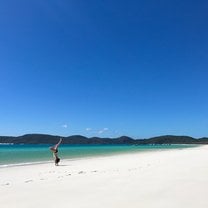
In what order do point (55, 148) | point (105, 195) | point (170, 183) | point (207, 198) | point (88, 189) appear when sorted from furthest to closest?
1. point (55, 148)
2. point (170, 183)
3. point (88, 189)
4. point (105, 195)
5. point (207, 198)

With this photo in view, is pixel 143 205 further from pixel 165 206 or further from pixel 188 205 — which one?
pixel 188 205

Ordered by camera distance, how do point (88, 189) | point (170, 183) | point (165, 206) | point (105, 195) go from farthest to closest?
1. point (170, 183)
2. point (88, 189)
3. point (105, 195)
4. point (165, 206)

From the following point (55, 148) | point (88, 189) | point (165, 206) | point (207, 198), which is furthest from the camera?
point (55, 148)

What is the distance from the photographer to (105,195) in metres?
6.62

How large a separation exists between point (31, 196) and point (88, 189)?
152 centimetres

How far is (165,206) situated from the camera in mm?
5551

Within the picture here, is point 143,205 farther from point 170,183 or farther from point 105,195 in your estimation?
point 170,183

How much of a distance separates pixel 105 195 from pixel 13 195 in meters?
2.17

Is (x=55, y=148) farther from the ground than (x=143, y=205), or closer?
farther from the ground

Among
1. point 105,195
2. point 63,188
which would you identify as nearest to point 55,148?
point 63,188

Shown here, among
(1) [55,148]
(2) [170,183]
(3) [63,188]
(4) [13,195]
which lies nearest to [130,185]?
(2) [170,183]

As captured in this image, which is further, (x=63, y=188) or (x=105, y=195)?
(x=63, y=188)

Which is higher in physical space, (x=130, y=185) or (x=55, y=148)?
(x=55, y=148)

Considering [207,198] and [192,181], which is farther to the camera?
[192,181]
